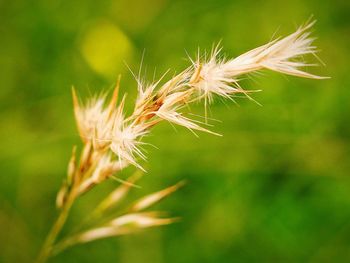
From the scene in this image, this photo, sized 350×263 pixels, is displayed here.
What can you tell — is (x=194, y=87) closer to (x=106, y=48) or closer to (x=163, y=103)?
(x=163, y=103)

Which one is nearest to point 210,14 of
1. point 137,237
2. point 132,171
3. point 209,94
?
point 132,171

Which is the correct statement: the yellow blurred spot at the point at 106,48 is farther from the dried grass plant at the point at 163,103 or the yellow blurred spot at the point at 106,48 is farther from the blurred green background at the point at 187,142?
the dried grass plant at the point at 163,103

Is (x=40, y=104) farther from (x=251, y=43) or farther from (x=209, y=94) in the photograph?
(x=209, y=94)

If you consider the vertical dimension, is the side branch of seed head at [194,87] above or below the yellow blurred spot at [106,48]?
below

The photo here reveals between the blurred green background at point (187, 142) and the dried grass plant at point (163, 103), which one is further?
the blurred green background at point (187, 142)

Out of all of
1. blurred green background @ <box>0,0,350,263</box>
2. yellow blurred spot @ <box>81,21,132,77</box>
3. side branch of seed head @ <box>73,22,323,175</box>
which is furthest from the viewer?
yellow blurred spot @ <box>81,21,132,77</box>

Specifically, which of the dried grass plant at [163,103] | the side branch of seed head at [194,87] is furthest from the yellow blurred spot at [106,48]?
the side branch of seed head at [194,87]

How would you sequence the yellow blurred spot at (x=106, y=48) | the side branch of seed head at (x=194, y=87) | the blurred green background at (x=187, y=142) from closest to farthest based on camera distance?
the side branch of seed head at (x=194, y=87) < the blurred green background at (x=187, y=142) < the yellow blurred spot at (x=106, y=48)

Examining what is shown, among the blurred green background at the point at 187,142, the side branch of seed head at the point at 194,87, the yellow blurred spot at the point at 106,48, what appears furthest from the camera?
the yellow blurred spot at the point at 106,48

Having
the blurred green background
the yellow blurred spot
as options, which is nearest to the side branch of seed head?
the blurred green background

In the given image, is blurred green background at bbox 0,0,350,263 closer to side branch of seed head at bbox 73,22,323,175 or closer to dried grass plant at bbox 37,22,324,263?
dried grass plant at bbox 37,22,324,263
